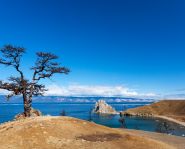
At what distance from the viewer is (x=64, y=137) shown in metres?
32.5

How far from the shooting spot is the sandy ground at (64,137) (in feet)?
100

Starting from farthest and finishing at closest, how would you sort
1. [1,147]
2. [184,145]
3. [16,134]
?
[184,145], [16,134], [1,147]

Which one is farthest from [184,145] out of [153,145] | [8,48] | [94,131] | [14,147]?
[8,48]

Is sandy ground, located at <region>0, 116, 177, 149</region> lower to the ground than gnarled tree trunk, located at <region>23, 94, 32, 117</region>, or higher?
lower

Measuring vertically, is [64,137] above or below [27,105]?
below

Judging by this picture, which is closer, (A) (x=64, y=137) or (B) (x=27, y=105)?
(A) (x=64, y=137)

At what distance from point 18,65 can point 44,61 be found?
4200mm

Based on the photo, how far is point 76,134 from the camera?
111 ft

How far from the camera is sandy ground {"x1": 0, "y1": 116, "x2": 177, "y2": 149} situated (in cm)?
3061

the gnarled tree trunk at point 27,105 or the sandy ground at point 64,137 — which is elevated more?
the gnarled tree trunk at point 27,105

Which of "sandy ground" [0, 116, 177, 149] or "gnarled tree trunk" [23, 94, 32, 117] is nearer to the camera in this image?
"sandy ground" [0, 116, 177, 149]

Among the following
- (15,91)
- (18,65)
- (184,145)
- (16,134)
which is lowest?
(184,145)

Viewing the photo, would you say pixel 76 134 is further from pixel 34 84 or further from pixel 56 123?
pixel 34 84

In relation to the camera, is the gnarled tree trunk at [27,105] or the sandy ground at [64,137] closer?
the sandy ground at [64,137]
